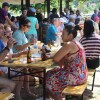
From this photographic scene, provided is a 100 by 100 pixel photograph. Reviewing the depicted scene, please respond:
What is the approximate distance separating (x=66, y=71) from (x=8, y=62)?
87cm

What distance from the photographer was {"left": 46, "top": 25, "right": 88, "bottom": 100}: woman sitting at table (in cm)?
437

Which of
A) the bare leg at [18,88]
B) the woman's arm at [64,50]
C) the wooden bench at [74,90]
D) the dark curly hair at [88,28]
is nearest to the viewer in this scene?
the wooden bench at [74,90]

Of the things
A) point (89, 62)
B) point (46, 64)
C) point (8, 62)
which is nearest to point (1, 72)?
point (8, 62)

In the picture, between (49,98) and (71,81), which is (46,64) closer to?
(71,81)

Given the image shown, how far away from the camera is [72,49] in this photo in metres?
4.36

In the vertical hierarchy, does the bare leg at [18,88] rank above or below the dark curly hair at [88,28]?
below

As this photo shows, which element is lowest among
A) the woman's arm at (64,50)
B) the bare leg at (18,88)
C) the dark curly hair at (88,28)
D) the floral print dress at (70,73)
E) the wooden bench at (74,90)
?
the bare leg at (18,88)

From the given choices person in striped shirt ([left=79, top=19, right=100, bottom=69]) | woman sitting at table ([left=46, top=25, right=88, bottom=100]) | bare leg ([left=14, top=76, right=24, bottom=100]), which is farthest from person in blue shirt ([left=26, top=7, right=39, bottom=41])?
woman sitting at table ([left=46, top=25, right=88, bottom=100])

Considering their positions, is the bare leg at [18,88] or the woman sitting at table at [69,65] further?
the bare leg at [18,88]

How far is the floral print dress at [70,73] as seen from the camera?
4402 millimetres

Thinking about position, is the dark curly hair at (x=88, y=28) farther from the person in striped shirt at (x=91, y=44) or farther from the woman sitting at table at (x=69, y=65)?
the woman sitting at table at (x=69, y=65)

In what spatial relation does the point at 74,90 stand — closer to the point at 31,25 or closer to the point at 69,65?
the point at 69,65

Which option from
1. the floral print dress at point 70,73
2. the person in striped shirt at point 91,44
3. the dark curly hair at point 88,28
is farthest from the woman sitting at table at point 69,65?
the person in striped shirt at point 91,44

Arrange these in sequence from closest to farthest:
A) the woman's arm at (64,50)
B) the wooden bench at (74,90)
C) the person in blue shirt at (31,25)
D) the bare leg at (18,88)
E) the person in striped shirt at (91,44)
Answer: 1. the wooden bench at (74,90)
2. the woman's arm at (64,50)
3. the bare leg at (18,88)
4. the person in striped shirt at (91,44)
5. the person in blue shirt at (31,25)
